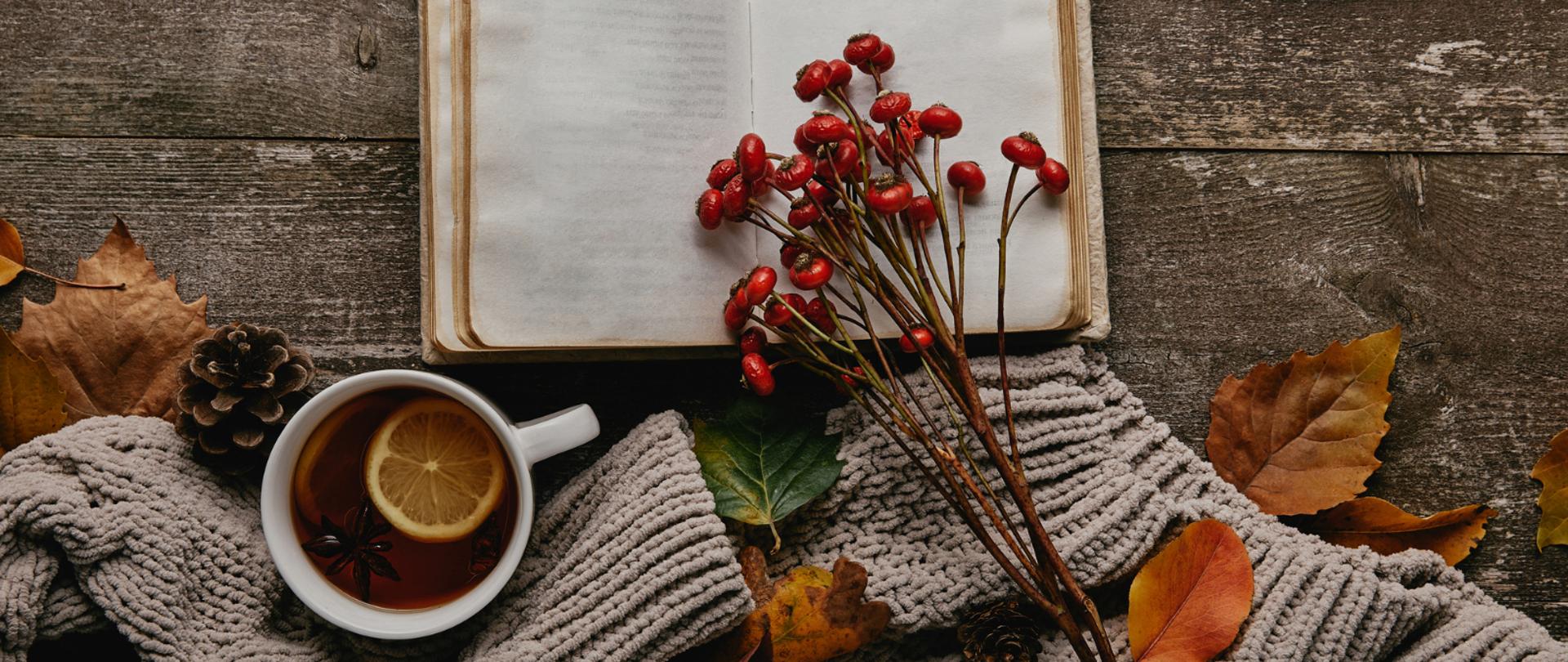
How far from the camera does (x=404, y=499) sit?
30.5 inches

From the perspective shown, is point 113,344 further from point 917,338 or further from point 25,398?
point 917,338

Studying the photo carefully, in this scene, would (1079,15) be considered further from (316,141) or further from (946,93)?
(316,141)

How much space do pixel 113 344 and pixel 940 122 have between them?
75cm

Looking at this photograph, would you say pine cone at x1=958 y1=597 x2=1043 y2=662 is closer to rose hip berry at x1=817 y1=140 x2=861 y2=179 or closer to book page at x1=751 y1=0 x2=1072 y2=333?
book page at x1=751 y1=0 x2=1072 y2=333

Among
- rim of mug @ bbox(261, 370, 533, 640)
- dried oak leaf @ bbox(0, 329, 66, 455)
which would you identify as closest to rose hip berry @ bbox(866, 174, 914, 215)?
rim of mug @ bbox(261, 370, 533, 640)

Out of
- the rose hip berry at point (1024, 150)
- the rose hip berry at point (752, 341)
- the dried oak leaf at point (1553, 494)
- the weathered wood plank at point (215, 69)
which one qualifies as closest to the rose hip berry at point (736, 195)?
the rose hip berry at point (752, 341)

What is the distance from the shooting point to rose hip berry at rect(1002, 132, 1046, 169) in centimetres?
77

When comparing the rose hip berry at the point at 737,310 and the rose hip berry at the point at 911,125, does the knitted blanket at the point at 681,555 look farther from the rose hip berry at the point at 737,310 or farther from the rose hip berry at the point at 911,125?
the rose hip berry at the point at 911,125

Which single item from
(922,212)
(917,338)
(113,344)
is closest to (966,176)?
(922,212)

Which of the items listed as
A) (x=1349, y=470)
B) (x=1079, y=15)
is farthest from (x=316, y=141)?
(x=1349, y=470)

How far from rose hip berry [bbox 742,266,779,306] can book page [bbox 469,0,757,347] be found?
2.7 inches

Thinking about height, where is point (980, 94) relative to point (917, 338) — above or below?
above

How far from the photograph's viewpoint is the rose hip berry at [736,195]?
77 cm

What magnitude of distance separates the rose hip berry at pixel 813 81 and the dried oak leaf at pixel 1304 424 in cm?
47
